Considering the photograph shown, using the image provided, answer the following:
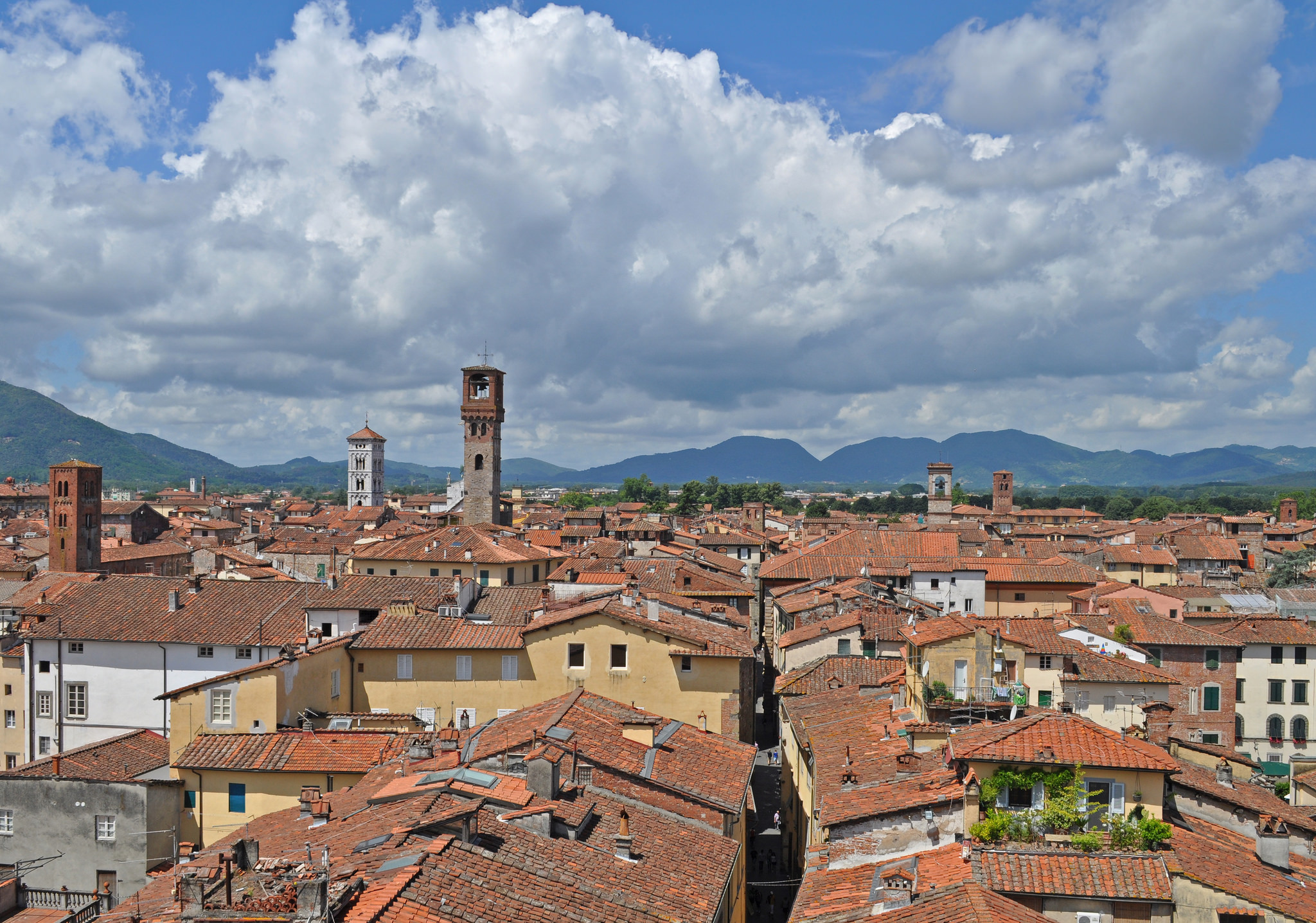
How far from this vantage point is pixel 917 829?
62.0ft

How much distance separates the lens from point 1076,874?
16.2m

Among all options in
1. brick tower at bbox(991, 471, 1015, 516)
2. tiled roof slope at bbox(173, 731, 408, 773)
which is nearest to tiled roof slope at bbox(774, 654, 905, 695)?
tiled roof slope at bbox(173, 731, 408, 773)

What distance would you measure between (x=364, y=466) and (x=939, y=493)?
323ft

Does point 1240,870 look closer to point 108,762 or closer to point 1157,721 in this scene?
point 1157,721

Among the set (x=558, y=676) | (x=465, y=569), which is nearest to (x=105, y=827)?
(x=558, y=676)

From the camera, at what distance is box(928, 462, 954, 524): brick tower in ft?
429

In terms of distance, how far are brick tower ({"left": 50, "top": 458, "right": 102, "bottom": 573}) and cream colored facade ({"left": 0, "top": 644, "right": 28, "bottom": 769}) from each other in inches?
1494

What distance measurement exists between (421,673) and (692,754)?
12.4 meters

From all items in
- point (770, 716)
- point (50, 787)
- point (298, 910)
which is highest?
point (298, 910)

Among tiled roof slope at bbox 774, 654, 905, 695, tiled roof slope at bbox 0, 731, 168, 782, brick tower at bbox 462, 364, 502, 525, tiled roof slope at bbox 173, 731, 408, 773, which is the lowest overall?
tiled roof slope at bbox 0, 731, 168, 782

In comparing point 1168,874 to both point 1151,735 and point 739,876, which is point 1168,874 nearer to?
point 739,876

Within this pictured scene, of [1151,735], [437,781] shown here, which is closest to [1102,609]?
[1151,735]

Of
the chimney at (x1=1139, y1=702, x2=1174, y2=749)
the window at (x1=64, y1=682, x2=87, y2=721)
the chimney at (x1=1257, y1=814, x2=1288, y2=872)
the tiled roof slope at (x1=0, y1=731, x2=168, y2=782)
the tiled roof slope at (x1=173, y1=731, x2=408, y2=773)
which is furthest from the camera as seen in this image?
the window at (x1=64, y1=682, x2=87, y2=721)

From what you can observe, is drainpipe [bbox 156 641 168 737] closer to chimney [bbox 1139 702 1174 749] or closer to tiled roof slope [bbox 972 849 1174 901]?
tiled roof slope [bbox 972 849 1174 901]
